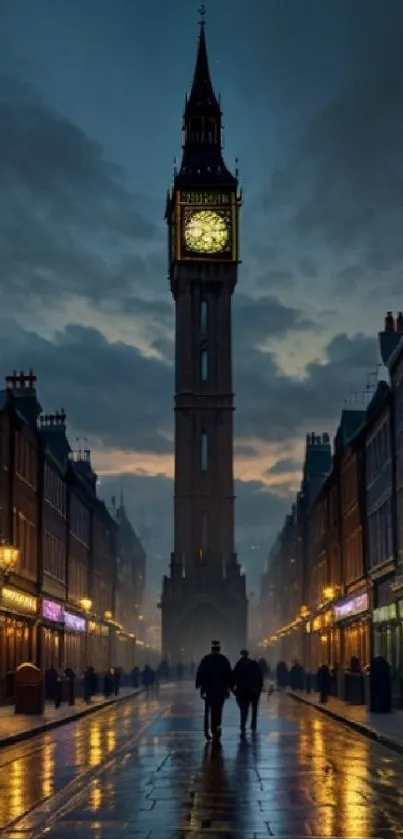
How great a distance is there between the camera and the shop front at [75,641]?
81438 millimetres

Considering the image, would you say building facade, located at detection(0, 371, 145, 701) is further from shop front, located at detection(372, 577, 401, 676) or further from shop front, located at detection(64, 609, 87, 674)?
shop front, located at detection(372, 577, 401, 676)

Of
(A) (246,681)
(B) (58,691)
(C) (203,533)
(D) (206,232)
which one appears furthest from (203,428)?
(A) (246,681)

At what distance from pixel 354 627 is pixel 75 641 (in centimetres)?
2303

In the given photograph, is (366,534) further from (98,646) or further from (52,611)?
(98,646)

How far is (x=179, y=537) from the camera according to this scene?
405 ft

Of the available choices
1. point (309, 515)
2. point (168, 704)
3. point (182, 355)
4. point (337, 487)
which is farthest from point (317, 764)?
point (182, 355)

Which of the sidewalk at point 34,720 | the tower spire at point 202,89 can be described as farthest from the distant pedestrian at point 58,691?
the tower spire at point 202,89

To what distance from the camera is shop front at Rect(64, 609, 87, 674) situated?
8144cm

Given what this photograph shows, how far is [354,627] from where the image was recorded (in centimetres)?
7175

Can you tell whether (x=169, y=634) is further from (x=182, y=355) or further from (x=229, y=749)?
(x=229, y=749)

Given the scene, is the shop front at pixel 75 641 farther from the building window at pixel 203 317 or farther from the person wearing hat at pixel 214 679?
the person wearing hat at pixel 214 679

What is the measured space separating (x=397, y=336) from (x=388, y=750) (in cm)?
3470

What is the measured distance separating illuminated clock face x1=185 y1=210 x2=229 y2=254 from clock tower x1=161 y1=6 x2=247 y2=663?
Result: 3.8 inches

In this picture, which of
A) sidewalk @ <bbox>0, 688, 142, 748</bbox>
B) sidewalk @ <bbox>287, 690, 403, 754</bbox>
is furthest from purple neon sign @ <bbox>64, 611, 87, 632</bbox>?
sidewalk @ <bbox>287, 690, 403, 754</bbox>
